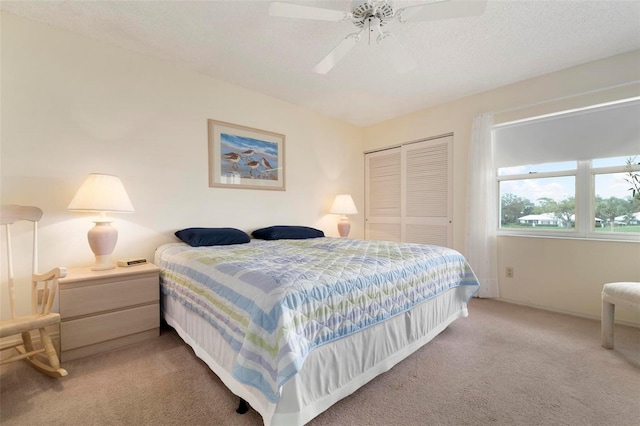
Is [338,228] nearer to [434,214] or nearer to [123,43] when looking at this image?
[434,214]

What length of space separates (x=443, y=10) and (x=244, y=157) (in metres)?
2.42

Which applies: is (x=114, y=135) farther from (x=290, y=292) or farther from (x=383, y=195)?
(x=383, y=195)

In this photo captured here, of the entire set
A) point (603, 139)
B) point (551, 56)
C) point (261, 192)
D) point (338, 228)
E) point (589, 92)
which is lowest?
point (338, 228)

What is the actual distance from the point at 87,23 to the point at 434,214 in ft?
13.7

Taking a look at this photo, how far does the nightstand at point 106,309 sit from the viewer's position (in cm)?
183

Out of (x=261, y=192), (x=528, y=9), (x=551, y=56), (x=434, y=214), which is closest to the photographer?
(x=528, y=9)

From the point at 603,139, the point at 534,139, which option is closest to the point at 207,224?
the point at 534,139

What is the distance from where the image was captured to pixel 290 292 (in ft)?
4.09

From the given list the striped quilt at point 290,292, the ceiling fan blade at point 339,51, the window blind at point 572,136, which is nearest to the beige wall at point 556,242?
the window blind at point 572,136

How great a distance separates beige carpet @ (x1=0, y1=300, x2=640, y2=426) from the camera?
53.8 inches

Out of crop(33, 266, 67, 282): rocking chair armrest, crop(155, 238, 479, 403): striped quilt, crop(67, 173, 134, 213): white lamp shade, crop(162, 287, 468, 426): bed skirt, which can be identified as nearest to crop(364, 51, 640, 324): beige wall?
crop(155, 238, 479, 403): striped quilt

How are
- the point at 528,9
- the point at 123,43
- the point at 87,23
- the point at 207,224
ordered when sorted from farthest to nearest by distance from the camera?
the point at 207,224 → the point at 123,43 → the point at 87,23 → the point at 528,9

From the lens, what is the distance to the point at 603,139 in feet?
8.61

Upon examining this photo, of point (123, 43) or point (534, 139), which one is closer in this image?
point (123, 43)
